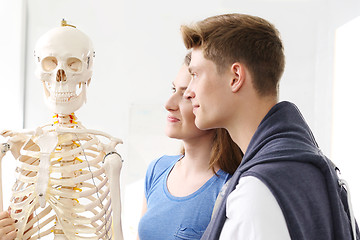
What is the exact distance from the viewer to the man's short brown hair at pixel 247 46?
1.05m

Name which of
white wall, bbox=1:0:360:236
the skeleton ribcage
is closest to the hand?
the skeleton ribcage

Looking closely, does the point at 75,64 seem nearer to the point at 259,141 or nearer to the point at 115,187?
the point at 115,187

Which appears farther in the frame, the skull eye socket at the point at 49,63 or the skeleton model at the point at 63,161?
the skull eye socket at the point at 49,63

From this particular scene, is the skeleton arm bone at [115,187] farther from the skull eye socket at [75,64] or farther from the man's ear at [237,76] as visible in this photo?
the man's ear at [237,76]

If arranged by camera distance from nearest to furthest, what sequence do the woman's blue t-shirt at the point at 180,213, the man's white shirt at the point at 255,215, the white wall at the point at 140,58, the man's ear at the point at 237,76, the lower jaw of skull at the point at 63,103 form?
the man's white shirt at the point at 255,215 < the man's ear at the point at 237,76 < the woman's blue t-shirt at the point at 180,213 < the lower jaw of skull at the point at 63,103 < the white wall at the point at 140,58

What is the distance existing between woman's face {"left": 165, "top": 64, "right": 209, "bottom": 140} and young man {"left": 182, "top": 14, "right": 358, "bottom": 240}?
0.76 ft

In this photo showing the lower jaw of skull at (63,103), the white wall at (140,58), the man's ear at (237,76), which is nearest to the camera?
the man's ear at (237,76)

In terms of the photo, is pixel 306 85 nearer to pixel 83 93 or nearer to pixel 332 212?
pixel 83 93

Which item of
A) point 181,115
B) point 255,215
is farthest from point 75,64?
point 255,215

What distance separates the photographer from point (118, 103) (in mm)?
3082

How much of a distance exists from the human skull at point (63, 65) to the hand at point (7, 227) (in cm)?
38

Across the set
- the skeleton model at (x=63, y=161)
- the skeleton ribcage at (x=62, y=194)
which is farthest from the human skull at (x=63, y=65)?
the skeleton ribcage at (x=62, y=194)

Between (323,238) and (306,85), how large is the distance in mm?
2293

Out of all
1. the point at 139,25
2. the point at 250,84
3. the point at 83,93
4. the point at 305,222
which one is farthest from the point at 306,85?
the point at 305,222
